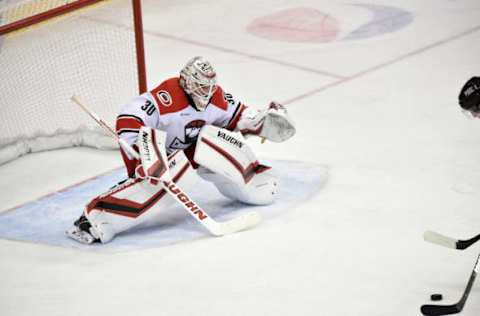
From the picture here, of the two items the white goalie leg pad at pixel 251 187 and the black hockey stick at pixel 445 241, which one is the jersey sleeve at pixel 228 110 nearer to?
the white goalie leg pad at pixel 251 187

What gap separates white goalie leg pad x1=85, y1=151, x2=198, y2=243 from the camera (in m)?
4.21

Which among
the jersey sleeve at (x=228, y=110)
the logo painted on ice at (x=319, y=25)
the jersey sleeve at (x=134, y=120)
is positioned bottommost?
the logo painted on ice at (x=319, y=25)

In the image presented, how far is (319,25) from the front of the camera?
7.22 metres

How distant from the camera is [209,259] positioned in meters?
4.02

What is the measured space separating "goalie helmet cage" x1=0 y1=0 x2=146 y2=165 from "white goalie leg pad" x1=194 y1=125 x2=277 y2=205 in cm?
97

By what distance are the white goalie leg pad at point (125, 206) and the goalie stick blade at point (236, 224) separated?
24 centimetres

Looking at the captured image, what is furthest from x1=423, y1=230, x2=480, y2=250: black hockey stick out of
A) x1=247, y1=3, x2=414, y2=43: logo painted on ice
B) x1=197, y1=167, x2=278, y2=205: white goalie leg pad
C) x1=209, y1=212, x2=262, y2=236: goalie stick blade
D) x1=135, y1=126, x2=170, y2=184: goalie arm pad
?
x1=247, y1=3, x2=414, y2=43: logo painted on ice

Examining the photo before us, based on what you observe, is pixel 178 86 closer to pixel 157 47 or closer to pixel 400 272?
pixel 400 272

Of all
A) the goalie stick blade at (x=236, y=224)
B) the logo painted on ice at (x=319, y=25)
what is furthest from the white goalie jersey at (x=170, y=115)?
the logo painted on ice at (x=319, y=25)

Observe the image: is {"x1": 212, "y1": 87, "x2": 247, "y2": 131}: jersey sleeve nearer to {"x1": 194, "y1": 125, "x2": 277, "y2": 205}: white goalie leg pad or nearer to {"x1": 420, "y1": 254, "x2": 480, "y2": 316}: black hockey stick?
{"x1": 194, "y1": 125, "x2": 277, "y2": 205}: white goalie leg pad

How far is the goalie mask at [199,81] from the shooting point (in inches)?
167

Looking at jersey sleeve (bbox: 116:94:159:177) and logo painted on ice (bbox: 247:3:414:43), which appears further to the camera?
logo painted on ice (bbox: 247:3:414:43)

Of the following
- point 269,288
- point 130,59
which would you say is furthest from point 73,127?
point 269,288

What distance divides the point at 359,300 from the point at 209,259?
2.15ft
